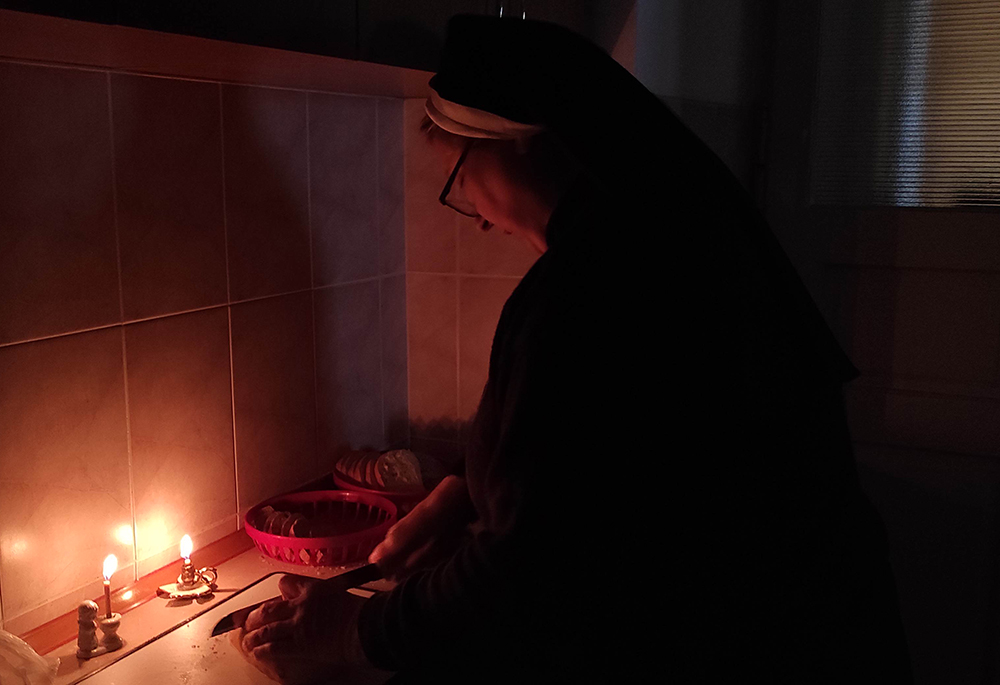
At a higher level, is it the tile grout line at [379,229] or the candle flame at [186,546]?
the tile grout line at [379,229]

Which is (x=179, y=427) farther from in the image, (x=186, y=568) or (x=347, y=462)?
(x=347, y=462)

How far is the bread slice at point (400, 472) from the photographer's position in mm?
1573

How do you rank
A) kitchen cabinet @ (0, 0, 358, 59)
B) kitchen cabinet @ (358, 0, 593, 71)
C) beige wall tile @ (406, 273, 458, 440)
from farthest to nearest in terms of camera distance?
1. beige wall tile @ (406, 273, 458, 440)
2. kitchen cabinet @ (358, 0, 593, 71)
3. kitchen cabinet @ (0, 0, 358, 59)

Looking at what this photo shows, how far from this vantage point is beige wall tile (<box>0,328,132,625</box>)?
1.10 m

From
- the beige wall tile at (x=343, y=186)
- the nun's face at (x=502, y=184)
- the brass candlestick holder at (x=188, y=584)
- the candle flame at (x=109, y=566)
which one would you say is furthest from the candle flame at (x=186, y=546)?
the nun's face at (x=502, y=184)

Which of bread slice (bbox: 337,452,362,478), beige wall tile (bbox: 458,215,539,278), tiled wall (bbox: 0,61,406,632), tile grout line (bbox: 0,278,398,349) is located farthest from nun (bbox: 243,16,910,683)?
beige wall tile (bbox: 458,215,539,278)

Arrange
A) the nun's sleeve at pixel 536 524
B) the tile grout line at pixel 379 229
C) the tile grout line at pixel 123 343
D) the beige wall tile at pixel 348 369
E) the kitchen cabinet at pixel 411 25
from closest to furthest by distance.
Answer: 1. the nun's sleeve at pixel 536 524
2. the kitchen cabinet at pixel 411 25
3. the tile grout line at pixel 123 343
4. the beige wall tile at pixel 348 369
5. the tile grout line at pixel 379 229

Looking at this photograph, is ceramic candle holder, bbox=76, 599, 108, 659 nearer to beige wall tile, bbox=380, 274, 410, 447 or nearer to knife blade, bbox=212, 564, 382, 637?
knife blade, bbox=212, 564, 382, 637

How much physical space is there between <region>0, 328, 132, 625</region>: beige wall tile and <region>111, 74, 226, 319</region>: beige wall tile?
0.11 meters

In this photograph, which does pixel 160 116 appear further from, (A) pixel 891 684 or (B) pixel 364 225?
(A) pixel 891 684

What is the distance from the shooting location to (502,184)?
1.07 meters

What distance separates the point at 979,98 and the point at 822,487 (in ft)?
3.43

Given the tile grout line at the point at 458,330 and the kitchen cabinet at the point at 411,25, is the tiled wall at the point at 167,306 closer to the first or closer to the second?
the tile grout line at the point at 458,330

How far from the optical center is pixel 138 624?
119 centimetres
